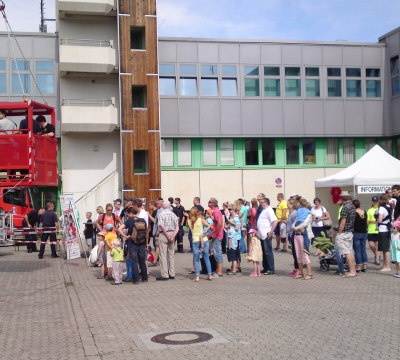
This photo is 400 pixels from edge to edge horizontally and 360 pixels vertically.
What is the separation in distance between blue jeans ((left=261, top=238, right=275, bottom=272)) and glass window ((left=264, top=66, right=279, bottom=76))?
1978 centimetres

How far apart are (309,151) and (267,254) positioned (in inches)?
795

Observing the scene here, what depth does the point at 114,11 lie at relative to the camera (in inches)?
1209

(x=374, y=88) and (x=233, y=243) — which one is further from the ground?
(x=374, y=88)

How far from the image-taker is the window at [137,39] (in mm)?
31047

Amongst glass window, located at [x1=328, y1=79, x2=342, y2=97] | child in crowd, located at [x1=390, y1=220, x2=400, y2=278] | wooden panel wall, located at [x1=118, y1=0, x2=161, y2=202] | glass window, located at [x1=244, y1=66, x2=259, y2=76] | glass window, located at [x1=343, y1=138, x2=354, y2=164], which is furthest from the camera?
glass window, located at [x1=343, y1=138, x2=354, y2=164]

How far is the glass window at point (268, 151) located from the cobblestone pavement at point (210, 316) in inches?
729

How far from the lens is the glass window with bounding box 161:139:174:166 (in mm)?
31156

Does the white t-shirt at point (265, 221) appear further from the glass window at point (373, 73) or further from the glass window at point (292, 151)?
the glass window at point (373, 73)

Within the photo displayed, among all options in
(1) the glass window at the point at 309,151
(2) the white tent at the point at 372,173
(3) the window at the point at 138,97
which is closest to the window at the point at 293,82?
(1) the glass window at the point at 309,151

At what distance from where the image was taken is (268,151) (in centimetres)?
3247

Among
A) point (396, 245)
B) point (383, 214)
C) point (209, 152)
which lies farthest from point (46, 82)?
point (396, 245)

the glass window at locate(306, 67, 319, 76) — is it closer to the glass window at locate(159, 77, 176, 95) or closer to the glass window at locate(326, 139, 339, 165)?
the glass window at locate(326, 139, 339, 165)

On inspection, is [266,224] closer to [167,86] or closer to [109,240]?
[109,240]

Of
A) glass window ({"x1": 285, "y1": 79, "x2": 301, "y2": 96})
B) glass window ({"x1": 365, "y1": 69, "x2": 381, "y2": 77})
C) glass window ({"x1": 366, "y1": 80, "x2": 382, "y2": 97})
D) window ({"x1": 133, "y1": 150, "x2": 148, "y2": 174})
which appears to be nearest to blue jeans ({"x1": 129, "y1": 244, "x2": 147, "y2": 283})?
window ({"x1": 133, "y1": 150, "x2": 148, "y2": 174})
